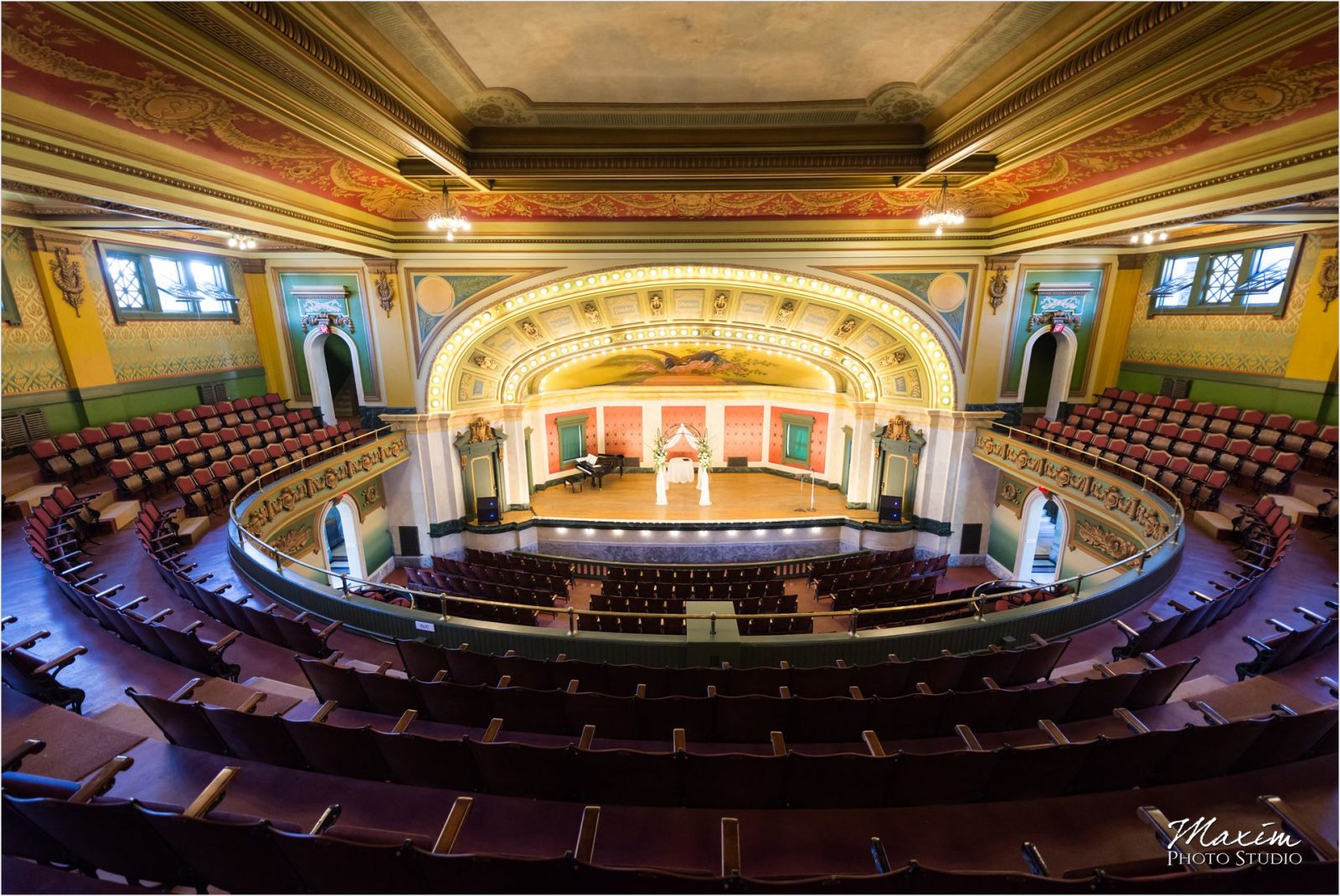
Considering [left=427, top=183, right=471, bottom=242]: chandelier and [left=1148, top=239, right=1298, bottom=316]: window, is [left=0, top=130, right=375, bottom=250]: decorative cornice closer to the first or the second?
[left=427, top=183, right=471, bottom=242]: chandelier

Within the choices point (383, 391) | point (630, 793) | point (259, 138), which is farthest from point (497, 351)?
point (630, 793)

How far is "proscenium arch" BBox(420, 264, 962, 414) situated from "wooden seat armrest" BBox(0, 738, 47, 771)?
10732 mm

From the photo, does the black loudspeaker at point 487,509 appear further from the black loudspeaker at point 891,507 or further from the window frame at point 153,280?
the black loudspeaker at point 891,507

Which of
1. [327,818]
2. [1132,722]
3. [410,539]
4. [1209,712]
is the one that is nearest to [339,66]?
[327,818]

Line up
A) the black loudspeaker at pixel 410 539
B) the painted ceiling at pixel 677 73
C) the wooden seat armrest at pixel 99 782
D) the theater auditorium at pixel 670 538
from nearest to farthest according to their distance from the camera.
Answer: the wooden seat armrest at pixel 99 782, the theater auditorium at pixel 670 538, the painted ceiling at pixel 677 73, the black loudspeaker at pixel 410 539

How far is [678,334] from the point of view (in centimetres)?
1488

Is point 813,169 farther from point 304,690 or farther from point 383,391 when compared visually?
point 383,391

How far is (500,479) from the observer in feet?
52.2

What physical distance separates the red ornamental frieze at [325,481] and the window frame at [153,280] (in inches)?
215

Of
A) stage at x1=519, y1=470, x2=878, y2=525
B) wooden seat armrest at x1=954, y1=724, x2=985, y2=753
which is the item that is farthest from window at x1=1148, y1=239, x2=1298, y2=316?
wooden seat armrest at x1=954, y1=724, x2=985, y2=753

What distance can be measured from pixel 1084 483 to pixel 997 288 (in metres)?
5.02

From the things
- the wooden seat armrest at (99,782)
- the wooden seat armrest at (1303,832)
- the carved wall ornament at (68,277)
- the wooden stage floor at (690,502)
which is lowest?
the wooden stage floor at (690,502)

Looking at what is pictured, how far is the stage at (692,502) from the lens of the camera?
54.0 feet

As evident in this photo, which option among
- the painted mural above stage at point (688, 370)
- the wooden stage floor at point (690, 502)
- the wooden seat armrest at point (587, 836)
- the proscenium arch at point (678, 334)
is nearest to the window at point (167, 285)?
the proscenium arch at point (678, 334)
